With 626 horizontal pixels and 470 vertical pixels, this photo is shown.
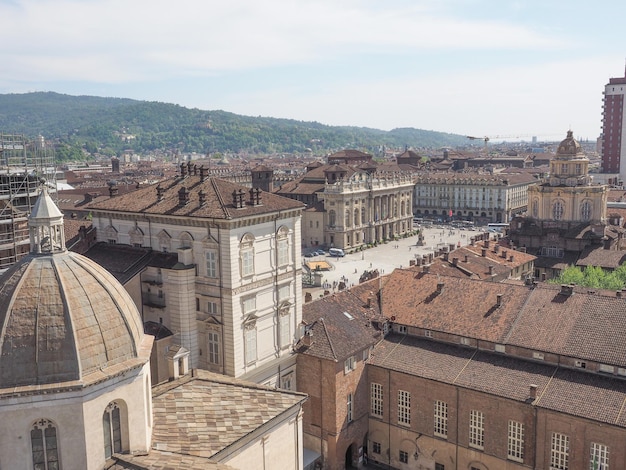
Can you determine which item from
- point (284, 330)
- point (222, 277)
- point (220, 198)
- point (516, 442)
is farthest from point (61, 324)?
point (516, 442)

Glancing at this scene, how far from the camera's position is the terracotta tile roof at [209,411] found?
96.7 ft

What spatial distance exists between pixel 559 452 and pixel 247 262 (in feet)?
83.8

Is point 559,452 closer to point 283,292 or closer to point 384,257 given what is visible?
point 283,292

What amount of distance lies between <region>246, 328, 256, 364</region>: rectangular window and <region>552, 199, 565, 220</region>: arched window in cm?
7688

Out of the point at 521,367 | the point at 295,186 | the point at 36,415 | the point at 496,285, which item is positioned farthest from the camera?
the point at 295,186

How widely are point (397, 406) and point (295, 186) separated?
377ft

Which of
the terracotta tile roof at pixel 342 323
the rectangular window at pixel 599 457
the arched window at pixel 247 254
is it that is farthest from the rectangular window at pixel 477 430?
the arched window at pixel 247 254

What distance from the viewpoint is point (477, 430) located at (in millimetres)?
45500

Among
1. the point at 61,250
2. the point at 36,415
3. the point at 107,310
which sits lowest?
the point at 36,415

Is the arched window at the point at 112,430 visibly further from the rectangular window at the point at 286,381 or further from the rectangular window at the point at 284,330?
the rectangular window at the point at 284,330

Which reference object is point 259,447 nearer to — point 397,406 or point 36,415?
point 36,415

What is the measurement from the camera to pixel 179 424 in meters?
30.8

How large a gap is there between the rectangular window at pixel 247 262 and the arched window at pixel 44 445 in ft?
78.2

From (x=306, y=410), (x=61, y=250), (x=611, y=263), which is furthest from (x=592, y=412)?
(x=611, y=263)
